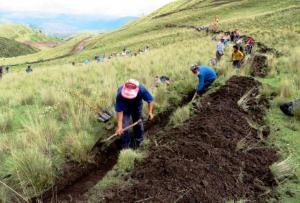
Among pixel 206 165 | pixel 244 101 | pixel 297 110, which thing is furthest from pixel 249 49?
pixel 206 165

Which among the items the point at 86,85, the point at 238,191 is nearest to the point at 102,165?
the point at 238,191

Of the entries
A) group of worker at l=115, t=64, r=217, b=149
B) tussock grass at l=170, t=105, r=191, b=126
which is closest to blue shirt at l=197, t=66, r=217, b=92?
tussock grass at l=170, t=105, r=191, b=126

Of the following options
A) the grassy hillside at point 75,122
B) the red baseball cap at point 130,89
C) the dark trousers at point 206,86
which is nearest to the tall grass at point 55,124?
the grassy hillside at point 75,122

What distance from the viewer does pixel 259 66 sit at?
18281 mm

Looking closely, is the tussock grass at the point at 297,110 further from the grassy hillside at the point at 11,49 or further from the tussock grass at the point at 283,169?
the grassy hillside at the point at 11,49

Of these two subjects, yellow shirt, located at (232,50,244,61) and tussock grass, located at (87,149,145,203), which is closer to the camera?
tussock grass, located at (87,149,145,203)

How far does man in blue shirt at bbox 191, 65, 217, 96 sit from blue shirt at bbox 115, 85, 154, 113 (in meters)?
3.94

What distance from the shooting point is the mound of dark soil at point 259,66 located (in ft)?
55.1

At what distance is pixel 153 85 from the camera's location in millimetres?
14492

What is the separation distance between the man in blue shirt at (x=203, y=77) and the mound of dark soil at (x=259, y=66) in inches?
121

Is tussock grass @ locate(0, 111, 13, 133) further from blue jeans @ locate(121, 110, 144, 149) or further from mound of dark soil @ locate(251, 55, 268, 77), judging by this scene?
mound of dark soil @ locate(251, 55, 268, 77)

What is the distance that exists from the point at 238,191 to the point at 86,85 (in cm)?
979

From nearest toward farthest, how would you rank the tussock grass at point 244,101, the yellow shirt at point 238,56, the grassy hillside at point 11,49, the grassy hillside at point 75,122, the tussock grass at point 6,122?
the grassy hillside at point 75,122 < the tussock grass at point 6,122 < the tussock grass at point 244,101 < the yellow shirt at point 238,56 < the grassy hillside at point 11,49

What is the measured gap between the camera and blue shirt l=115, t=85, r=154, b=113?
9164 mm
